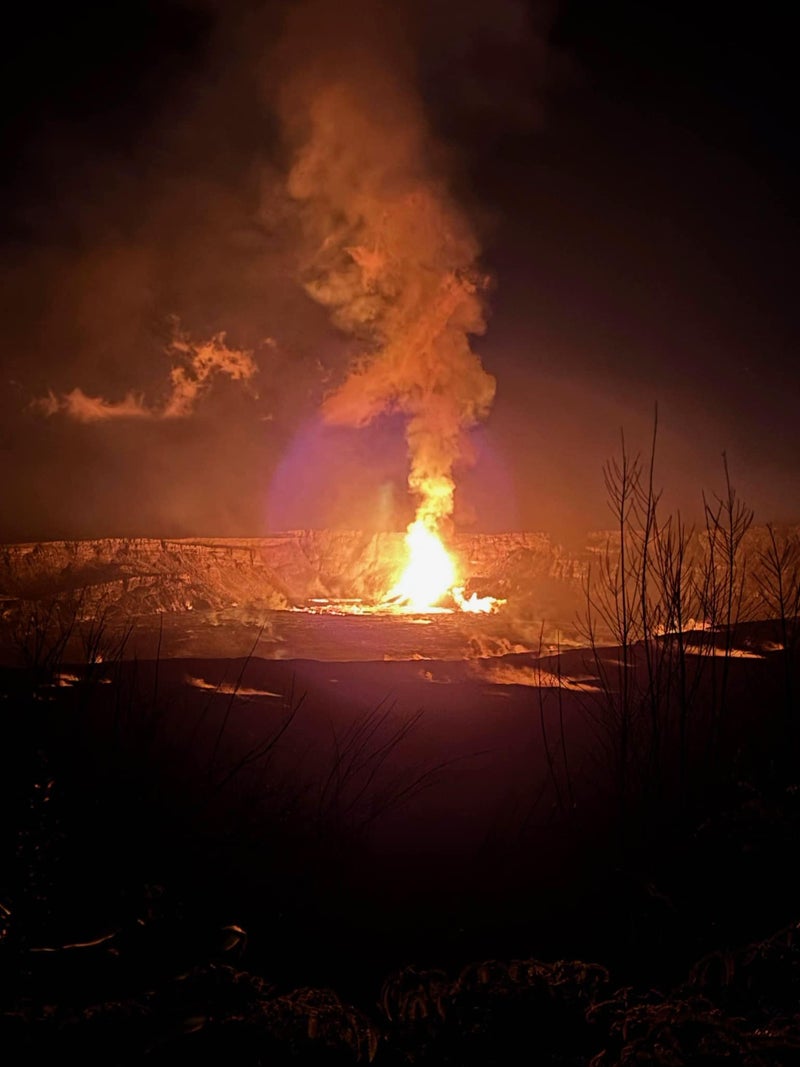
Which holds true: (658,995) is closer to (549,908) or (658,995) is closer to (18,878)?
(549,908)

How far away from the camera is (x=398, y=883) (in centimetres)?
666

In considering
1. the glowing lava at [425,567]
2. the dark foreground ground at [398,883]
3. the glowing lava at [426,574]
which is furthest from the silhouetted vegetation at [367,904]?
the glowing lava at [425,567]

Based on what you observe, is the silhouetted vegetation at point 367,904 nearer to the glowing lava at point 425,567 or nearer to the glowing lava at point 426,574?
the glowing lava at point 426,574

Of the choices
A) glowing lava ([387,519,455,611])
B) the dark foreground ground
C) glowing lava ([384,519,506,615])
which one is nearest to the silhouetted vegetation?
the dark foreground ground

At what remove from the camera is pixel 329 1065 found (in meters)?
2.99

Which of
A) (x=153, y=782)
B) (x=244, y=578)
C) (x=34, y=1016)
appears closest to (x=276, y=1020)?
(x=34, y=1016)

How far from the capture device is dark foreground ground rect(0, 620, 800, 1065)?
3.21 metres

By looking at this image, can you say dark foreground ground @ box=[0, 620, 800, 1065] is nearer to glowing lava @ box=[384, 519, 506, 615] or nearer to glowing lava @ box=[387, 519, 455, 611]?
glowing lava @ box=[384, 519, 506, 615]

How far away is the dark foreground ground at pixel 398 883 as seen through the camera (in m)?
3.21

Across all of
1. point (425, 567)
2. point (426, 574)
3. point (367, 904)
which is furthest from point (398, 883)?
point (425, 567)

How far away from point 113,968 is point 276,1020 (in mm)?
1804

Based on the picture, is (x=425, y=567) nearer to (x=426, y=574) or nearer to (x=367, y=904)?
(x=426, y=574)

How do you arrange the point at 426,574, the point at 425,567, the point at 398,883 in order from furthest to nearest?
the point at 425,567, the point at 426,574, the point at 398,883

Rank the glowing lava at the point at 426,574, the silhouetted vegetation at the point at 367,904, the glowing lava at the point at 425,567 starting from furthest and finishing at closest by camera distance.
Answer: the glowing lava at the point at 425,567, the glowing lava at the point at 426,574, the silhouetted vegetation at the point at 367,904
